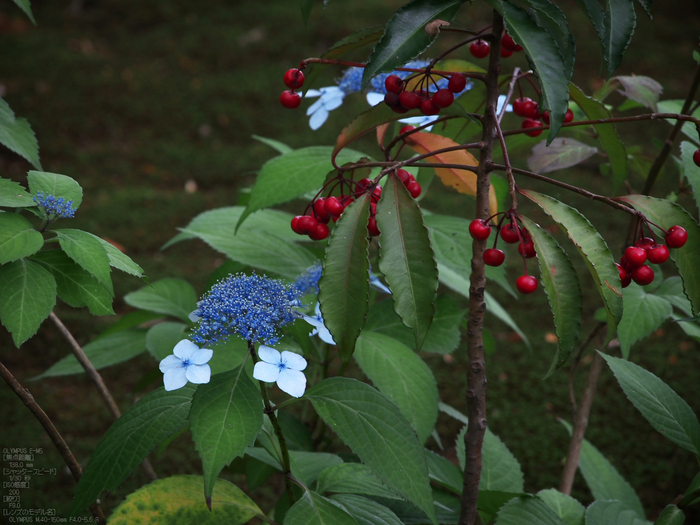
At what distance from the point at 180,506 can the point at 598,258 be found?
0.59 metres

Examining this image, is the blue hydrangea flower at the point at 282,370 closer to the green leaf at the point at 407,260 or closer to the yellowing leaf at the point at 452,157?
the green leaf at the point at 407,260

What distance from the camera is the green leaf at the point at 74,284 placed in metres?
0.68

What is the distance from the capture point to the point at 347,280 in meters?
0.62

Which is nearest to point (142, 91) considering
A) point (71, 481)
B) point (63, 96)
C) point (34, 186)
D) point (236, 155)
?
point (63, 96)

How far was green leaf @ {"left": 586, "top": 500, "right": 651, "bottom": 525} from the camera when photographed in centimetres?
86

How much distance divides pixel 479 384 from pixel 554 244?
0.21 m

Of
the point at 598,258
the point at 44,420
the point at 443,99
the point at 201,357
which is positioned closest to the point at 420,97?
the point at 443,99

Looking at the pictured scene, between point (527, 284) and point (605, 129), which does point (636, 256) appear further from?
point (605, 129)

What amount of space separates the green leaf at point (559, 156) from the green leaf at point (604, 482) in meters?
0.49

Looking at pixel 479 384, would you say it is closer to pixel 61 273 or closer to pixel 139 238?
pixel 61 273

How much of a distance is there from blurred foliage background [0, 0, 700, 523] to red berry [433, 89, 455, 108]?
0.58m

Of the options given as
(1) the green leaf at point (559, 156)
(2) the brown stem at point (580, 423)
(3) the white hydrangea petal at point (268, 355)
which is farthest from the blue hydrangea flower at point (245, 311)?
(2) the brown stem at point (580, 423)

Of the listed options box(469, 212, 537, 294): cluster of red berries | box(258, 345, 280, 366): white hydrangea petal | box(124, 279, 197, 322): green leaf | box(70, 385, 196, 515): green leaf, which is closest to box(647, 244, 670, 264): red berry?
box(469, 212, 537, 294): cluster of red berries

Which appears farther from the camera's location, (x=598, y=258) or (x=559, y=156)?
(x=559, y=156)
